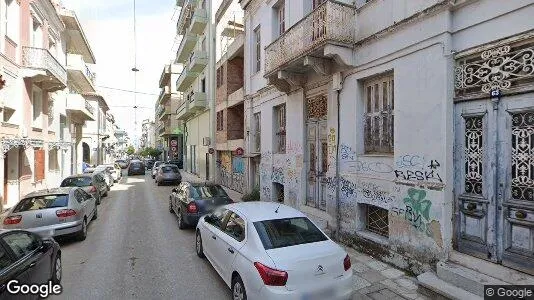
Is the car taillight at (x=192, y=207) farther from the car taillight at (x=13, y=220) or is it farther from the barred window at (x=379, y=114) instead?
the barred window at (x=379, y=114)

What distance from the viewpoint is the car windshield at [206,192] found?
1028 cm

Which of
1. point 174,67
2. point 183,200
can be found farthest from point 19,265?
point 174,67

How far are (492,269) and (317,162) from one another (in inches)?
218

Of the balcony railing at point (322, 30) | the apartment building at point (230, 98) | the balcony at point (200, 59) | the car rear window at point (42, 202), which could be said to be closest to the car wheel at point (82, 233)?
the car rear window at point (42, 202)

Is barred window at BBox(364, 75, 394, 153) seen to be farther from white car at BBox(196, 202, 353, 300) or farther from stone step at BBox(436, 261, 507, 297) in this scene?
white car at BBox(196, 202, 353, 300)

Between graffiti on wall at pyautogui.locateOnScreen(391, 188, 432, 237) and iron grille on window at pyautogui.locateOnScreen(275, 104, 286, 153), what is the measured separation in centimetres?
627

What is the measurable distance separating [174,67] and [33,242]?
132ft

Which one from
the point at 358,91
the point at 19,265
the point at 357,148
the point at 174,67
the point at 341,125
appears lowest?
the point at 19,265

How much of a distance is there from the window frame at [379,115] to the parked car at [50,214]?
7677 millimetres

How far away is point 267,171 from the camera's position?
1301 centimetres

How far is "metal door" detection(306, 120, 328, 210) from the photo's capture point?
977 cm

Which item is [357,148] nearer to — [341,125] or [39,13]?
[341,125]

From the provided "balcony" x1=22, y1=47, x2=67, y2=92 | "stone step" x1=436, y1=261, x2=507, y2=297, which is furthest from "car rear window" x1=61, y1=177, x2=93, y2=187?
"stone step" x1=436, y1=261, x2=507, y2=297

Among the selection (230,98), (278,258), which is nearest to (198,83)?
(230,98)
